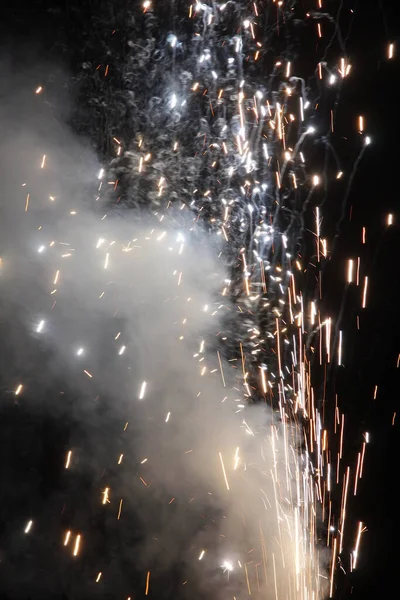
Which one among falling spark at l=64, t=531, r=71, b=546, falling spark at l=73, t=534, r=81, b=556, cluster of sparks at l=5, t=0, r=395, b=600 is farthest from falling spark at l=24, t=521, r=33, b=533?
falling spark at l=73, t=534, r=81, b=556

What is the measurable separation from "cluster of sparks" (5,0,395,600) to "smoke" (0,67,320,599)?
3cm

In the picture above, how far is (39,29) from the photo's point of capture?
2885 mm

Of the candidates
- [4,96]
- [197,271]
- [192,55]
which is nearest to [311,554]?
[197,271]

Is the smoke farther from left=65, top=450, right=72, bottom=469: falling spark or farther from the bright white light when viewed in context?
the bright white light

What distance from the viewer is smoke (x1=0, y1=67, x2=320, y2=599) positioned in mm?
3301

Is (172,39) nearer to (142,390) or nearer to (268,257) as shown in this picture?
(268,257)

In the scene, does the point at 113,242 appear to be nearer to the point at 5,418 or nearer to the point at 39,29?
the point at 39,29

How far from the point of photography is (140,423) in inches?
146

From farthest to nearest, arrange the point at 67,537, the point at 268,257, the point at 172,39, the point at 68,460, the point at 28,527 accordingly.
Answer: the point at 68,460 → the point at 67,537 → the point at 28,527 → the point at 268,257 → the point at 172,39

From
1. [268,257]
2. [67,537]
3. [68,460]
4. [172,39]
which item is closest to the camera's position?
[172,39]

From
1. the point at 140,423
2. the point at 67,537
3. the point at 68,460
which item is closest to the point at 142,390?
the point at 140,423

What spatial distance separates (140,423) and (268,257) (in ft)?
6.19

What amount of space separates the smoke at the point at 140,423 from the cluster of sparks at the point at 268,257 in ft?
0.09

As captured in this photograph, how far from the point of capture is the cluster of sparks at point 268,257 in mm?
2963
